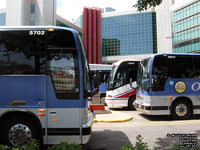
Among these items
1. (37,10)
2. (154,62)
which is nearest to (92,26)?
(37,10)

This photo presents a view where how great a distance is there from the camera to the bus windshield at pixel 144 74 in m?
9.78

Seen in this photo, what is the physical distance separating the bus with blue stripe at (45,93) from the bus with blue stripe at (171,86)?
198 inches

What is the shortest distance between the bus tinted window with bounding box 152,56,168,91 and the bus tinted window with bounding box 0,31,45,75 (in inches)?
231

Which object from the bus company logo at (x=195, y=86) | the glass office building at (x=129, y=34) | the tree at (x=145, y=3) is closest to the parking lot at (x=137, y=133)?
the bus company logo at (x=195, y=86)

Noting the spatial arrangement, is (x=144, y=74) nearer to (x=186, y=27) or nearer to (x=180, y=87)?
(x=180, y=87)

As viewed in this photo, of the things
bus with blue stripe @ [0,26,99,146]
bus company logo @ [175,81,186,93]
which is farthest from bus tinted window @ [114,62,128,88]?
bus with blue stripe @ [0,26,99,146]

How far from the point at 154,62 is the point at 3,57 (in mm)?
6656

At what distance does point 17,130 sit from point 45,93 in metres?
1.15

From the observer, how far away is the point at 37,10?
66250mm

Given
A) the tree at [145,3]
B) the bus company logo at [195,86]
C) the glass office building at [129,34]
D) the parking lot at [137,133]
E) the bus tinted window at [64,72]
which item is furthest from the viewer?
the glass office building at [129,34]

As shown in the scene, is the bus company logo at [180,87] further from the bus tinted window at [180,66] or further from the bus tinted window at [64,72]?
the bus tinted window at [64,72]

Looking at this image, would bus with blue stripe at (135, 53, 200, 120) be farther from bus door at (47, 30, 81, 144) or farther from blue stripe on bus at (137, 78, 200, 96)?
bus door at (47, 30, 81, 144)

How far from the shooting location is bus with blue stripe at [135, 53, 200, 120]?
31.2 ft

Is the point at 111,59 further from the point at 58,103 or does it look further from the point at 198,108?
the point at 58,103
